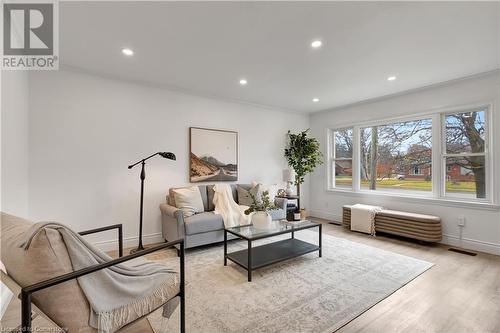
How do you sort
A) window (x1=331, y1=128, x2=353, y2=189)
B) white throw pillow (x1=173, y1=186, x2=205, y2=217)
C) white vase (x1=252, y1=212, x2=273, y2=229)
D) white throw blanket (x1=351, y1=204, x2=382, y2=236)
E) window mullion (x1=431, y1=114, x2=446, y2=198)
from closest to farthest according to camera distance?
white vase (x1=252, y1=212, x2=273, y2=229), white throw pillow (x1=173, y1=186, x2=205, y2=217), window mullion (x1=431, y1=114, x2=446, y2=198), white throw blanket (x1=351, y1=204, x2=382, y2=236), window (x1=331, y1=128, x2=353, y2=189)

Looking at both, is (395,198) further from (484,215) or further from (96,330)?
(96,330)

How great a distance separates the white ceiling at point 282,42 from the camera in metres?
2.01

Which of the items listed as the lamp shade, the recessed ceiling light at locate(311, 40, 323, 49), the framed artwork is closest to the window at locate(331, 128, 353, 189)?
the lamp shade

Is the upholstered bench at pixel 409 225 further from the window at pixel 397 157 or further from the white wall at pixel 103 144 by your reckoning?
the white wall at pixel 103 144

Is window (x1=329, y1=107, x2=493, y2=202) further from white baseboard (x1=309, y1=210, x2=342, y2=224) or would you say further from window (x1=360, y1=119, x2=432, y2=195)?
white baseboard (x1=309, y1=210, x2=342, y2=224)

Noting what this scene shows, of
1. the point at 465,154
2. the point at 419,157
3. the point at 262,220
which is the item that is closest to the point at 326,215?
the point at 419,157

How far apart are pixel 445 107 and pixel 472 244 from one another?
212 cm

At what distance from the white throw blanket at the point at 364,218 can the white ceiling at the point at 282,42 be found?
2.15 metres

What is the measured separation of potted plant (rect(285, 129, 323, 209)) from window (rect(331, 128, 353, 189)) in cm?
42

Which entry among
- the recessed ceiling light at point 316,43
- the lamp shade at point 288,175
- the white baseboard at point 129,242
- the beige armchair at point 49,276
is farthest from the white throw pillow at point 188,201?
the recessed ceiling light at point 316,43

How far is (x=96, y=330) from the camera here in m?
1.13

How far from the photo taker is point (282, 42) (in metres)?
2.52

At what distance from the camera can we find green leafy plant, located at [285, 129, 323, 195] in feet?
16.9

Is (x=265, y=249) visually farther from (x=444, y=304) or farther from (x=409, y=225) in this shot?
(x=409, y=225)
